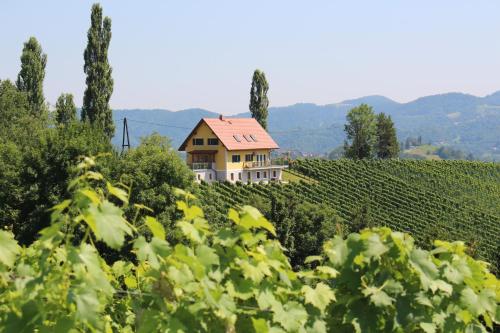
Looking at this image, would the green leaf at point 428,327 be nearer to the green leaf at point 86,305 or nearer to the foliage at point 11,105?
the green leaf at point 86,305

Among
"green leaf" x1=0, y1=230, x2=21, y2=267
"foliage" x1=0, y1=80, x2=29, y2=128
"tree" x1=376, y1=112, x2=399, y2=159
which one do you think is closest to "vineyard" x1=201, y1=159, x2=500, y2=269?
"tree" x1=376, y1=112, x2=399, y2=159

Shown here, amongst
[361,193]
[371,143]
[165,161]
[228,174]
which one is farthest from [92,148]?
[371,143]

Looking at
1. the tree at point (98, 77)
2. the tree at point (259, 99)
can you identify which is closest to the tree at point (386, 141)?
the tree at point (259, 99)

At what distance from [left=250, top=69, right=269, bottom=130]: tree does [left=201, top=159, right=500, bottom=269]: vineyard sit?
1191cm

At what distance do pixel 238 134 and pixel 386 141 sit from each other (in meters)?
36.2

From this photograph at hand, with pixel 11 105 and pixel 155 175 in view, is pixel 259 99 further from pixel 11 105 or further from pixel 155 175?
pixel 155 175

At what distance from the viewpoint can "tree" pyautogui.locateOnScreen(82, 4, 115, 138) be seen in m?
43.5

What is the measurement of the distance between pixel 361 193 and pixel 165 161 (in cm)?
3076

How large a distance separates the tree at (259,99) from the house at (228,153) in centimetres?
1107

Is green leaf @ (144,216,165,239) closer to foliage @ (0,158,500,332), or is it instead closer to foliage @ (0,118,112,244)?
foliage @ (0,158,500,332)

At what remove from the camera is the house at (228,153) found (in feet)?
174

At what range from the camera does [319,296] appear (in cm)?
280

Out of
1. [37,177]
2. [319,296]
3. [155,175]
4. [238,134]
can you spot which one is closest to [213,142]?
[238,134]

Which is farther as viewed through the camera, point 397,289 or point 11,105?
point 11,105
